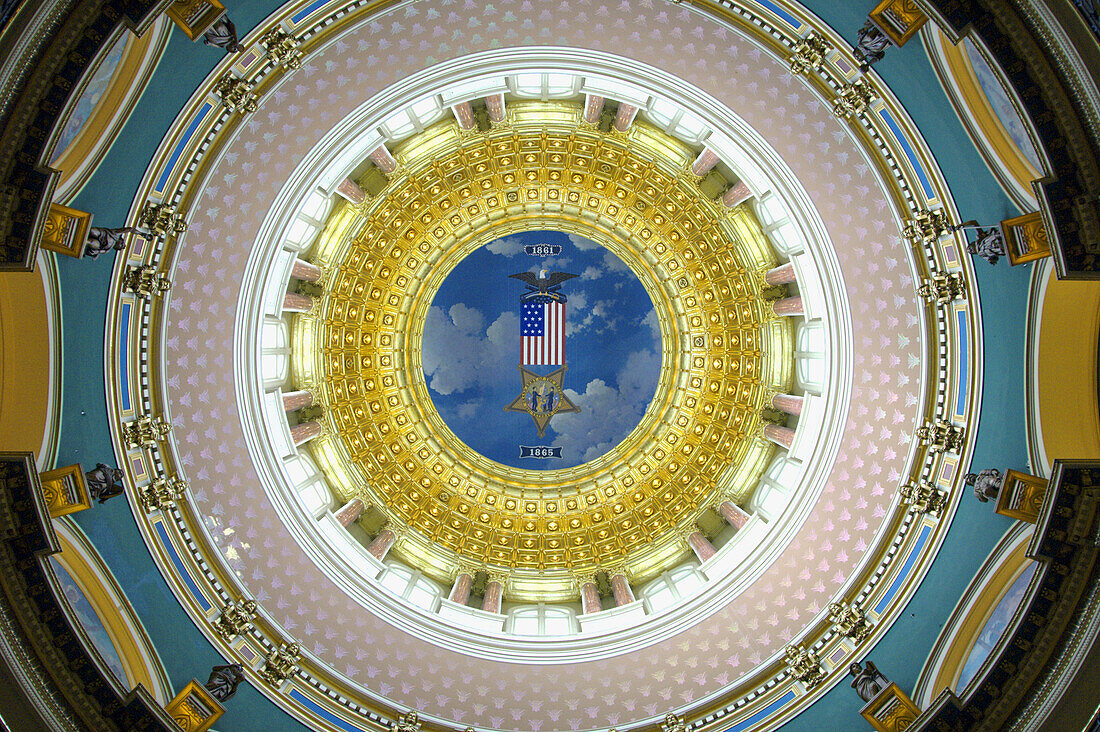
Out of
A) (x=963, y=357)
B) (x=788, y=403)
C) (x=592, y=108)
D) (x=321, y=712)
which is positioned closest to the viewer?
(x=963, y=357)

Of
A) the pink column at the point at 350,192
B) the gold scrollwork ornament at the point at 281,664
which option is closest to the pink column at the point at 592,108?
the pink column at the point at 350,192

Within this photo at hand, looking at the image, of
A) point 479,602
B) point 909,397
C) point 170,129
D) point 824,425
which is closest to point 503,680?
point 479,602

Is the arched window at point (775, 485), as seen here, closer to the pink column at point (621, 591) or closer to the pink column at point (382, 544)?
the pink column at point (621, 591)

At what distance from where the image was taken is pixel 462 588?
2206 cm

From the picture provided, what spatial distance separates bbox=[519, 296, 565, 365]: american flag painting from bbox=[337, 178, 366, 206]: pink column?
7997 millimetres

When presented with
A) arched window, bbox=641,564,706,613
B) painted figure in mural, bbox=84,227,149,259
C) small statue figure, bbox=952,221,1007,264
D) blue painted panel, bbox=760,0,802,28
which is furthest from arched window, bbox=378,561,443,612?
blue painted panel, bbox=760,0,802,28

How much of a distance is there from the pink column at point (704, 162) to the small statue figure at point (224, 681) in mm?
20053

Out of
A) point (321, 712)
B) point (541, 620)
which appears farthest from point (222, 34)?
point (541, 620)

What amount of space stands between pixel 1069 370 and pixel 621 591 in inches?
584

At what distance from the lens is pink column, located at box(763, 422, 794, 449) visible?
2070cm

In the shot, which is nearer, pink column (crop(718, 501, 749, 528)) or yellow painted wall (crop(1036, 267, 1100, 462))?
yellow painted wall (crop(1036, 267, 1100, 462))

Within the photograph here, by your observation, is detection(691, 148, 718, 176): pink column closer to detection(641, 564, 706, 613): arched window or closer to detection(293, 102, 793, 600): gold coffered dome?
detection(293, 102, 793, 600): gold coffered dome

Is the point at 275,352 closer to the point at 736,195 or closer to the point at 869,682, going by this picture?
the point at 736,195

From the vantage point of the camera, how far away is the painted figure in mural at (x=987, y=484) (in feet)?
42.3
